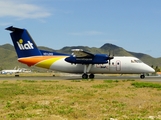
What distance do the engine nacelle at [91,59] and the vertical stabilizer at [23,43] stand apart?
5918mm

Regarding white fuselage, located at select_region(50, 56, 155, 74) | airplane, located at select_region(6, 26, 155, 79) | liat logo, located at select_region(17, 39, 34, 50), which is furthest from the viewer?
liat logo, located at select_region(17, 39, 34, 50)

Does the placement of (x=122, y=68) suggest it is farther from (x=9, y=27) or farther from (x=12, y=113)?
(x=12, y=113)

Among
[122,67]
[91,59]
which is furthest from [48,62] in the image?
[122,67]

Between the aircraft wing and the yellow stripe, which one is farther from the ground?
the aircraft wing

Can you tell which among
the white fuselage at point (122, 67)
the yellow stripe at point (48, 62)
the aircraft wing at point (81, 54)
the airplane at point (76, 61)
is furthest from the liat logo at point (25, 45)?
the white fuselage at point (122, 67)

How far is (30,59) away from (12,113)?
30.3 meters

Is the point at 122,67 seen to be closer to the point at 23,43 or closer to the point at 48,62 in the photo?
the point at 48,62

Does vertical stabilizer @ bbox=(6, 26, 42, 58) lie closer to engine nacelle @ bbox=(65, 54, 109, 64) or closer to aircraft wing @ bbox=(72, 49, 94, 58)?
engine nacelle @ bbox=(65, 54, 109, 64)

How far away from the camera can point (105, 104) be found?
1416 cm

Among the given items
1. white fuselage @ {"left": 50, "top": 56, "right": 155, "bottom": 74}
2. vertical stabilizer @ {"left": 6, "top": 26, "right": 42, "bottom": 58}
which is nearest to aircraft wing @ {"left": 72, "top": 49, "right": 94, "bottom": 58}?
white fuselage @ {"left": 50, "top": 56, "right": 155, "bottom": 74}

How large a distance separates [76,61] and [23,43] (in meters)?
9.71

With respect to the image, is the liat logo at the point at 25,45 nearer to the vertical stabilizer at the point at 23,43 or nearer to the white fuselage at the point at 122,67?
the vertical stabilizer at the point at 23,43

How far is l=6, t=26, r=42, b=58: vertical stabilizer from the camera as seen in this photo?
137 ft

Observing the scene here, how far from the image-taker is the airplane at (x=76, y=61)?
39500 millimetres
